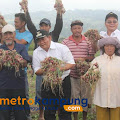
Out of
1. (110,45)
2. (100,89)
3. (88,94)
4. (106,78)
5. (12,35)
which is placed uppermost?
(12,35)

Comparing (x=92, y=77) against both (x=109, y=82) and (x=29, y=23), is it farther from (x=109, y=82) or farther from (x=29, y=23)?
(x=29, y=23)

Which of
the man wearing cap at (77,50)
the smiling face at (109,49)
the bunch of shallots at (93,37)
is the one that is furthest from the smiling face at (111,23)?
the smiling face at (109,49)

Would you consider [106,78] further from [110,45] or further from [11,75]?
[11,75]

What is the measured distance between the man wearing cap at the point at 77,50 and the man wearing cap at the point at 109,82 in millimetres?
735

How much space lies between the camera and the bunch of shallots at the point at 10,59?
3.55 m

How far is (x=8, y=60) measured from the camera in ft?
11.7

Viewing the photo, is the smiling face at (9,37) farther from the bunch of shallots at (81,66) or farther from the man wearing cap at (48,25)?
the bunch of shallots at (81,66)

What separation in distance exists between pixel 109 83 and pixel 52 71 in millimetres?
1125

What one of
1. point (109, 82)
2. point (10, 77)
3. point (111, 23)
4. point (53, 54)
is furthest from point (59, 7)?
point (109, 82)

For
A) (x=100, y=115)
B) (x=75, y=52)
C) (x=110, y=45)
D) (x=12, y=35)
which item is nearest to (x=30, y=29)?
(x=12, y=35)

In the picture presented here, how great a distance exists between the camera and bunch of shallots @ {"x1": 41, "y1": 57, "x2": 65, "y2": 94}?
3441 millimetres

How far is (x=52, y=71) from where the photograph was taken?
3.46 m

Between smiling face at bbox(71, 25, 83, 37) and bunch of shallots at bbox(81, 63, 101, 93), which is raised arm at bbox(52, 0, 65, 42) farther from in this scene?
bunch of shallots at bbox(81, 63, 101, 93)

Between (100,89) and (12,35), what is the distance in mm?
2126
